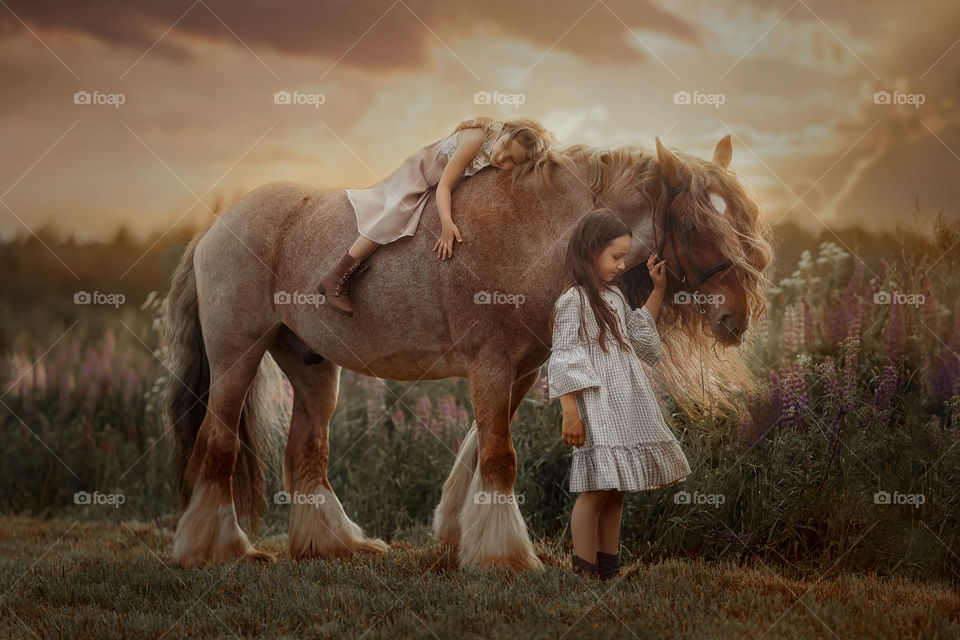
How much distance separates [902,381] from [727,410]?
1.07 m

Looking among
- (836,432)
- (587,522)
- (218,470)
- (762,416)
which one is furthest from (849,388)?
(218,470)

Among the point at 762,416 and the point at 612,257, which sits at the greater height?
the point at 612,257

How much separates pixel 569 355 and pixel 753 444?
1.79m

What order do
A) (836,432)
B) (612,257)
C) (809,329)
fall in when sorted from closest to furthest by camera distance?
1. (612,257)
2. (836,432)
3. (809,329)

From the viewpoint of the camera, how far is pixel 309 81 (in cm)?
748

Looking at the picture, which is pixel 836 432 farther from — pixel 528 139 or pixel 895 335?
pixel 528 139

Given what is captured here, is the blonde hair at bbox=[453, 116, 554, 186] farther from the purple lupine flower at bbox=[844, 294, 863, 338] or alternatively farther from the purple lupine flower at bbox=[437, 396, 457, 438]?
the purple lupine flower at bbox=[437, 396, 457, 438]

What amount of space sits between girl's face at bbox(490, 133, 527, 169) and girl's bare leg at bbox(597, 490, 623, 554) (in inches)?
69.6

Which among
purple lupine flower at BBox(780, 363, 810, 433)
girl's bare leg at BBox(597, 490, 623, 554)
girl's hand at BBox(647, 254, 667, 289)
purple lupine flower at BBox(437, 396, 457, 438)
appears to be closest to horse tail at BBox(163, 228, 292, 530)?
purple lupine flower at BBox(437, 396, 457, 438)

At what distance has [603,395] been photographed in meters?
3.94

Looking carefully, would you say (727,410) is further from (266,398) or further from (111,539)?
(111,539)

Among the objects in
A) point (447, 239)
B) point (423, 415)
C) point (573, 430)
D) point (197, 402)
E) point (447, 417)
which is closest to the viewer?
point (573, 430)

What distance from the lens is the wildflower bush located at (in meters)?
4.75

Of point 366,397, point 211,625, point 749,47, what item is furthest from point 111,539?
point 749,47
